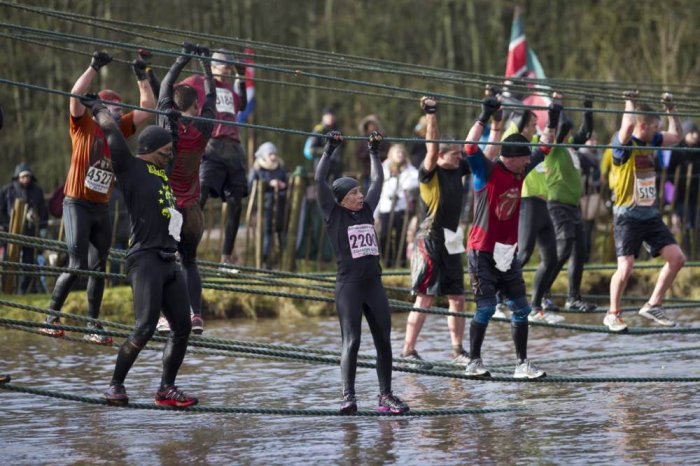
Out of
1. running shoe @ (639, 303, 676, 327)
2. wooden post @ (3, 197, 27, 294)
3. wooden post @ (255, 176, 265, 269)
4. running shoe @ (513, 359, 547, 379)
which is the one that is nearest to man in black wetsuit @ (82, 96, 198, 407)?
running shoe @ (513, 359, 547, 379)

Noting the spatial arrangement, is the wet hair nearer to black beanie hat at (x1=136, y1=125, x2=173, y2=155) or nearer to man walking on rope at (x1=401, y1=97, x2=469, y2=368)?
black beanie hat at (x1=136, y1=125, x2=173, y2=155)

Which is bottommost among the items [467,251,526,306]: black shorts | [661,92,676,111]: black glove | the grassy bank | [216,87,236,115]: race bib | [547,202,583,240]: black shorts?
the grassy bank

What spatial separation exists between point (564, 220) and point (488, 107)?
3.56 meters

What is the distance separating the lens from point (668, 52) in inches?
1130

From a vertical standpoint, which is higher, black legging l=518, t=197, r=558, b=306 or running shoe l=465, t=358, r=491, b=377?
black legging l=518, t=197, r=558, b=306

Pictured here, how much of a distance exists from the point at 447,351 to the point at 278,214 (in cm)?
514

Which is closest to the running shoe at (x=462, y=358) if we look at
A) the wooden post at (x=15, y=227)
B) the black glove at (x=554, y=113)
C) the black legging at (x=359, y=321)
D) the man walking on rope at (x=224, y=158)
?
the black glove at (x=554, y=113)

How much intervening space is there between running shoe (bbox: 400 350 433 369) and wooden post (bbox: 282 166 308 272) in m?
5.60

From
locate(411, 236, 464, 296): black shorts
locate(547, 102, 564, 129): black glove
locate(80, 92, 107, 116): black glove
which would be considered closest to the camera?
locate(80, 92, 107, 116): black glove

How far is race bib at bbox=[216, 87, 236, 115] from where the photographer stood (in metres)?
12.7

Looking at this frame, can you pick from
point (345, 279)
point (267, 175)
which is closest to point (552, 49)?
point (267, 175)

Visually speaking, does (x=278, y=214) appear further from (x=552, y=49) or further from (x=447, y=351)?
(x=552, y=49)

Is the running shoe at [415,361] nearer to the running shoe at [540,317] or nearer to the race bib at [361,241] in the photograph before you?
the running shoe at [540,317]

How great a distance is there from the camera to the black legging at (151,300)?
9867 mm
